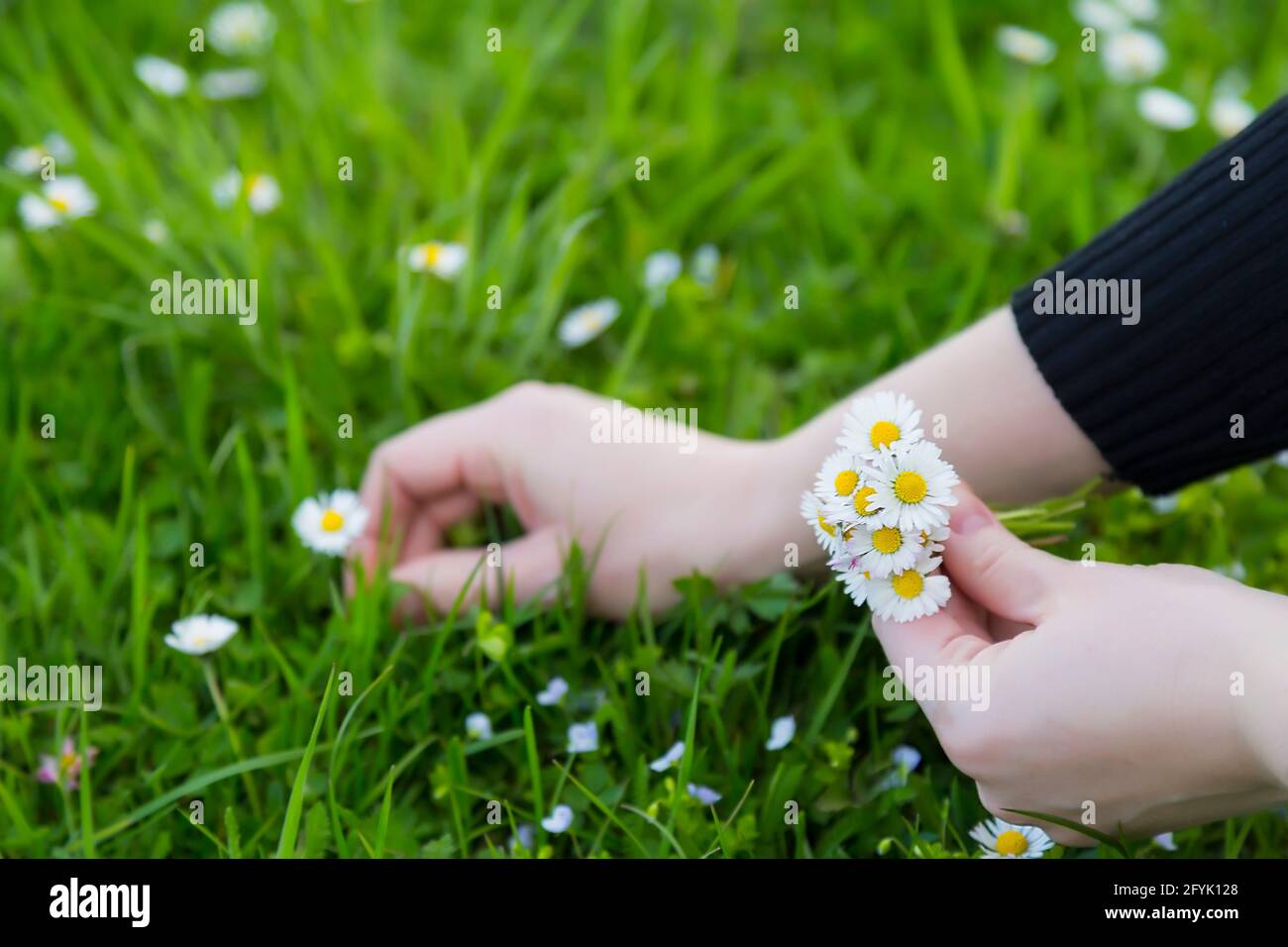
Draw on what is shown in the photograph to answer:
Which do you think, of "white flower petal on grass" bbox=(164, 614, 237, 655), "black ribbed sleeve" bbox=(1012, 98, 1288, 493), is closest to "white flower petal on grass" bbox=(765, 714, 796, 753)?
"black ribbed sleeve" bbox=(1012, 98, 1288, 493)

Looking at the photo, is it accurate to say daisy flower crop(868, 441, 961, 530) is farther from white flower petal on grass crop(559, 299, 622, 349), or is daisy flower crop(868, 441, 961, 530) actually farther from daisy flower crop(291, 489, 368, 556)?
white flower petal on grass crop(559, 299, 622, 349)

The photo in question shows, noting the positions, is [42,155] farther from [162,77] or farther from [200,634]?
[200,634]

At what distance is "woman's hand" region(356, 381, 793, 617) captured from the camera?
1293 millimetres

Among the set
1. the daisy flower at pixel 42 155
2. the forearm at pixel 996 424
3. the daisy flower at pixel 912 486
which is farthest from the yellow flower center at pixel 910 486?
the daisy flower at pixel 42 155

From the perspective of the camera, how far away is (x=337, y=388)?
160cm

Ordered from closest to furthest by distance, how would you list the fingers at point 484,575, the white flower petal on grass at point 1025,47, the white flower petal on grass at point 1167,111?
the fingers at point 484,575 < the white flower petal on grass at point 1167,111 < the white flower petal on grass at point 1025,47

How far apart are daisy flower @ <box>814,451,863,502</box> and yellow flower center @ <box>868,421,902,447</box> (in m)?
0.02

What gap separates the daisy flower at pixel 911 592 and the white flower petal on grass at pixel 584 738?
328 millimetres

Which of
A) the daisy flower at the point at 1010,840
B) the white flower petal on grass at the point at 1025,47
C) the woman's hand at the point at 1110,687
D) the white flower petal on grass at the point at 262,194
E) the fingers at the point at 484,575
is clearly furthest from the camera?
the white flower petal on grass at the point at 1025,47

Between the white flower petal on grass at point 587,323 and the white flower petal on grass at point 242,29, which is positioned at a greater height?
the white flower petal on grass at point 242,29

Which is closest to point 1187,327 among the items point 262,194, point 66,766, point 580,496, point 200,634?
point 580,496

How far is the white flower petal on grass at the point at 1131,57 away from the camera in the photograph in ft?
6.64

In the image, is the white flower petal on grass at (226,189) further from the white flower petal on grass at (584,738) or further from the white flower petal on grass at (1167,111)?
the white flower petal on grass at (1167,111)
